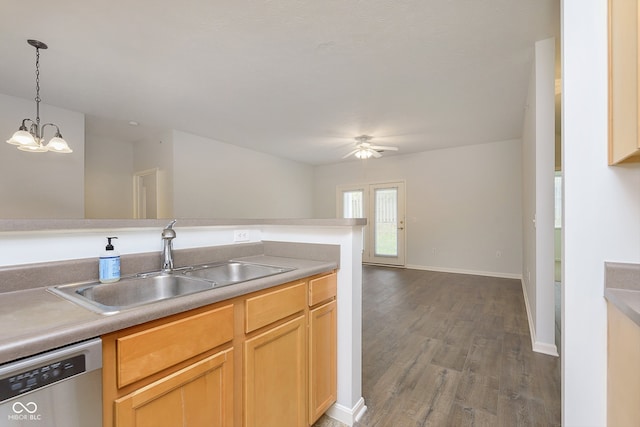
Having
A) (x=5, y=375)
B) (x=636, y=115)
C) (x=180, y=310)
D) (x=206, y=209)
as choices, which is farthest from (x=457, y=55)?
(x=206, y=209)

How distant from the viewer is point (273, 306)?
1.26 metres

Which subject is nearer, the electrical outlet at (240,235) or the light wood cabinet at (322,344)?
the light wood cabinet at (322,344)

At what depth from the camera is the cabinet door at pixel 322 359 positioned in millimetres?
1464

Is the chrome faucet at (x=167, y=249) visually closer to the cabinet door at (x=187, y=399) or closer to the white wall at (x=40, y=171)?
the cabinet door at (x=187, y=399)

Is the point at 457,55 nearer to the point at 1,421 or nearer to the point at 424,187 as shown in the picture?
the point at 1,421

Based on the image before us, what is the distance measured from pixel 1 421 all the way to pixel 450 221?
6232 mm

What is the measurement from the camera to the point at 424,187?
20.2ft

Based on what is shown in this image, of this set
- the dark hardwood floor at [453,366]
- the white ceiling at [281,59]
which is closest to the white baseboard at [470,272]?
the dark hardwood floor at [453,366]

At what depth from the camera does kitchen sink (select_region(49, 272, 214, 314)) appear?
108 cm

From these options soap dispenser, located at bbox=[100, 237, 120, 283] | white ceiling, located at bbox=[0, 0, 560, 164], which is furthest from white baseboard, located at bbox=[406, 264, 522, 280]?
soap dispenser, located at bbox=[100, 237, 120, 283]

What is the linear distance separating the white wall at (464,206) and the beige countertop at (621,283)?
15.7 ft

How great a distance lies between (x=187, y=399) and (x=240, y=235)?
107cm

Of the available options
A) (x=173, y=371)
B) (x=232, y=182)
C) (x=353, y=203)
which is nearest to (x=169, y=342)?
(x=173, y=371)

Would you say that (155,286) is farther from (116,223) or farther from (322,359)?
(322,359)
